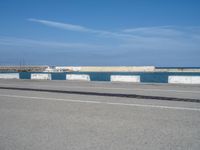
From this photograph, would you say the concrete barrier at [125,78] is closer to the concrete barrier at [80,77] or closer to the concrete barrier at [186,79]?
the concrete barrier at [80,77]

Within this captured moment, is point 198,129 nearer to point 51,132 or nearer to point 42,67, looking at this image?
point 51,132

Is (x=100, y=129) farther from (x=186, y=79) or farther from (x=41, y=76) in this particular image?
Result: (x=41, y=76)

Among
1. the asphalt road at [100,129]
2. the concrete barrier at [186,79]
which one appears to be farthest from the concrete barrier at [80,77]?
the asphalt road at [100,129]

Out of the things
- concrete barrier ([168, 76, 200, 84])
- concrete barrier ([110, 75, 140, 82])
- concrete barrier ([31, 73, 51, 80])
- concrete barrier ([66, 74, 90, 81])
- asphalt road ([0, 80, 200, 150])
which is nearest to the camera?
asphalt road ([0, 80, 200, 150])

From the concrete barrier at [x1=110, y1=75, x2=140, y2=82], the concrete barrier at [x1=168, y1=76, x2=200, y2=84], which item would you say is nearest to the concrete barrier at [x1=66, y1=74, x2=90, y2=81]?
the concrete barrier at [x1=110, y1=75, x2=140, y2=82]

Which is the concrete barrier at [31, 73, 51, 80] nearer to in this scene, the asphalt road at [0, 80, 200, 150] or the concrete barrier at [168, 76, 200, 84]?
the concrete barrier at [168, 76, 200, 84]

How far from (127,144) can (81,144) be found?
898 mm

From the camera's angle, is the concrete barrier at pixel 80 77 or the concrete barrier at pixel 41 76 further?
the concrete barrier at pixel 41 76

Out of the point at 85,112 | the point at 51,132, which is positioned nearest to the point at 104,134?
the point at 51,132

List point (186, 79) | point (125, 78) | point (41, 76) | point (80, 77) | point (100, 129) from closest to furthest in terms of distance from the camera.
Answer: point (100, 129)
point (186, 79)
point (125, 78)
point (80, 77)
point (41, 76)

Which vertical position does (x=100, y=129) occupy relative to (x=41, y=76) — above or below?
below

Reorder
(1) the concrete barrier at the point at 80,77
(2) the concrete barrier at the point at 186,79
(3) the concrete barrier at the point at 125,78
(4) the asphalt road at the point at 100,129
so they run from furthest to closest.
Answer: (1) the concrete barrier at the point at 80,77 < (3) the concrete barrier at the point at 125,78 < (2) the concrete barrier at the point at 186,79 < (4) the asphalt road at the point at 100,129

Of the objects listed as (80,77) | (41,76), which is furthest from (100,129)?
(41,76)

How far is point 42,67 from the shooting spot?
547 ft
